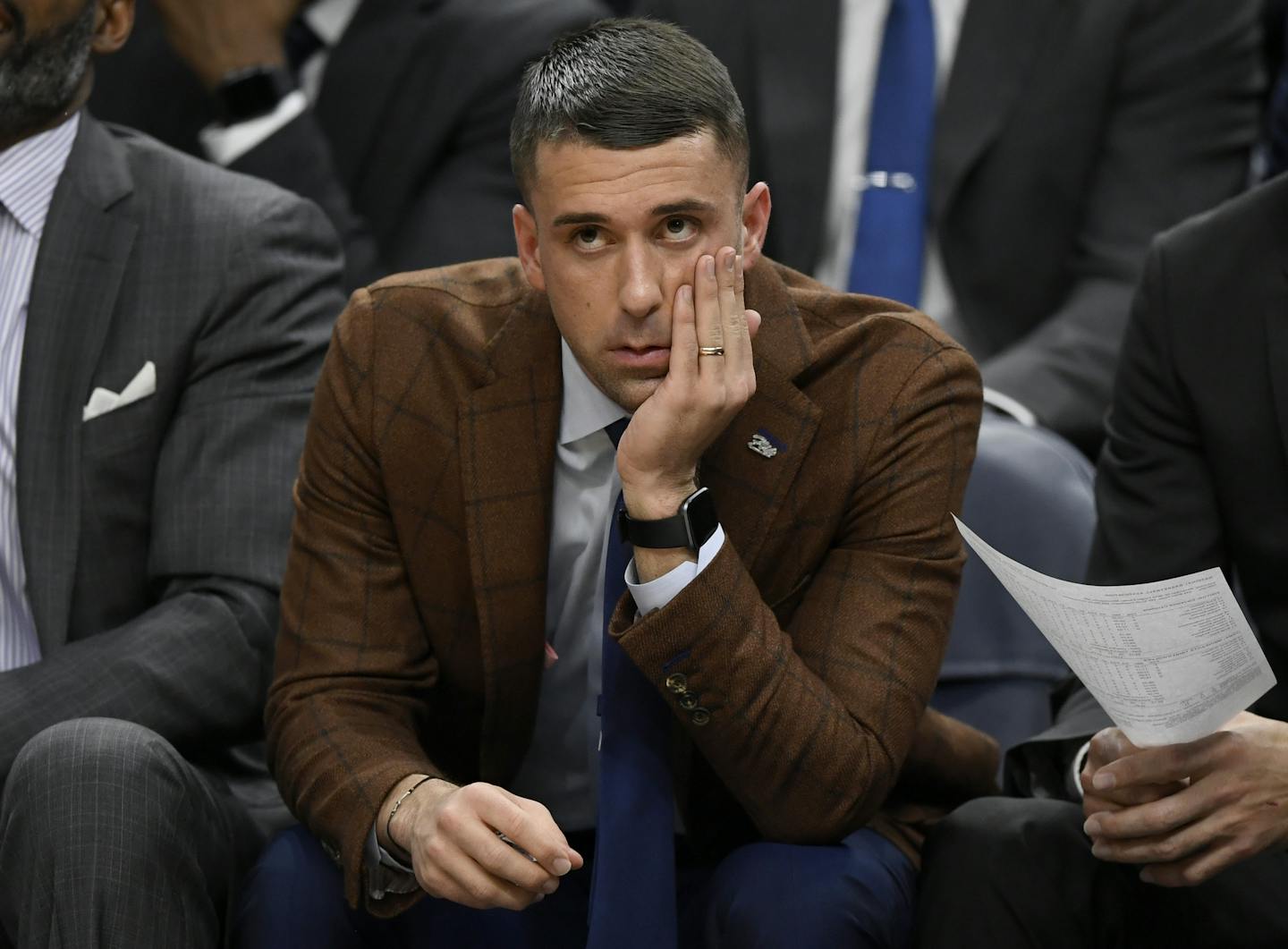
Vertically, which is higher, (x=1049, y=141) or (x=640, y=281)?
(x=640, y=281)

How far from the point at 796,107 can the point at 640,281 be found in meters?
1.43

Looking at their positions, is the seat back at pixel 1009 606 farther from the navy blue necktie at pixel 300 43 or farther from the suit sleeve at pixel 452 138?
the navy blue necktie at pixel 300 43

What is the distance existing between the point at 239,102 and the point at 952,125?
1.19 m

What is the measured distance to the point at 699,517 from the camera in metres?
1.95

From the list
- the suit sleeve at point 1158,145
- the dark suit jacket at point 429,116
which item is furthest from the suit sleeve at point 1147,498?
the dark suit jacket at point 429,116

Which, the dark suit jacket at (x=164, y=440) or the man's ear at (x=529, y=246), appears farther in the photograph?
the dark suit jacket at (x=164, y=440)

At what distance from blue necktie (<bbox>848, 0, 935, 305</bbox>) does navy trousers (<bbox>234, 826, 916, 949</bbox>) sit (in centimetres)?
137

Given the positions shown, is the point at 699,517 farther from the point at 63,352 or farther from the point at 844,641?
the point at 63,352

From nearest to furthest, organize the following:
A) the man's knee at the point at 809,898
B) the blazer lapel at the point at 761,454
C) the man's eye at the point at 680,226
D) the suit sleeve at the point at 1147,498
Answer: the man's knee at the point at 809,898 < the man's eye at the point at 680,226 < the blazer lapel at the point at 761,454 < the suit sleeve at the point at 1147,498

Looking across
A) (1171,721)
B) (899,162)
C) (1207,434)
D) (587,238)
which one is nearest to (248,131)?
(899,162)

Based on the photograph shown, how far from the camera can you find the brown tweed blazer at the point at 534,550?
2002mm

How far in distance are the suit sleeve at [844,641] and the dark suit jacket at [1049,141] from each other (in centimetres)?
115

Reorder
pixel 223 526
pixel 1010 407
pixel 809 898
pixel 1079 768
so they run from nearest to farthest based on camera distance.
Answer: pixel 809 898 → pixel 1079 768 → pixel 223 526 → pixel 1010 407

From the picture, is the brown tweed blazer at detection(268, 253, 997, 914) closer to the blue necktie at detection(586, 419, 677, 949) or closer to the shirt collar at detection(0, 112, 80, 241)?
the blue necktie at detection(586, 419, 677, 949)
